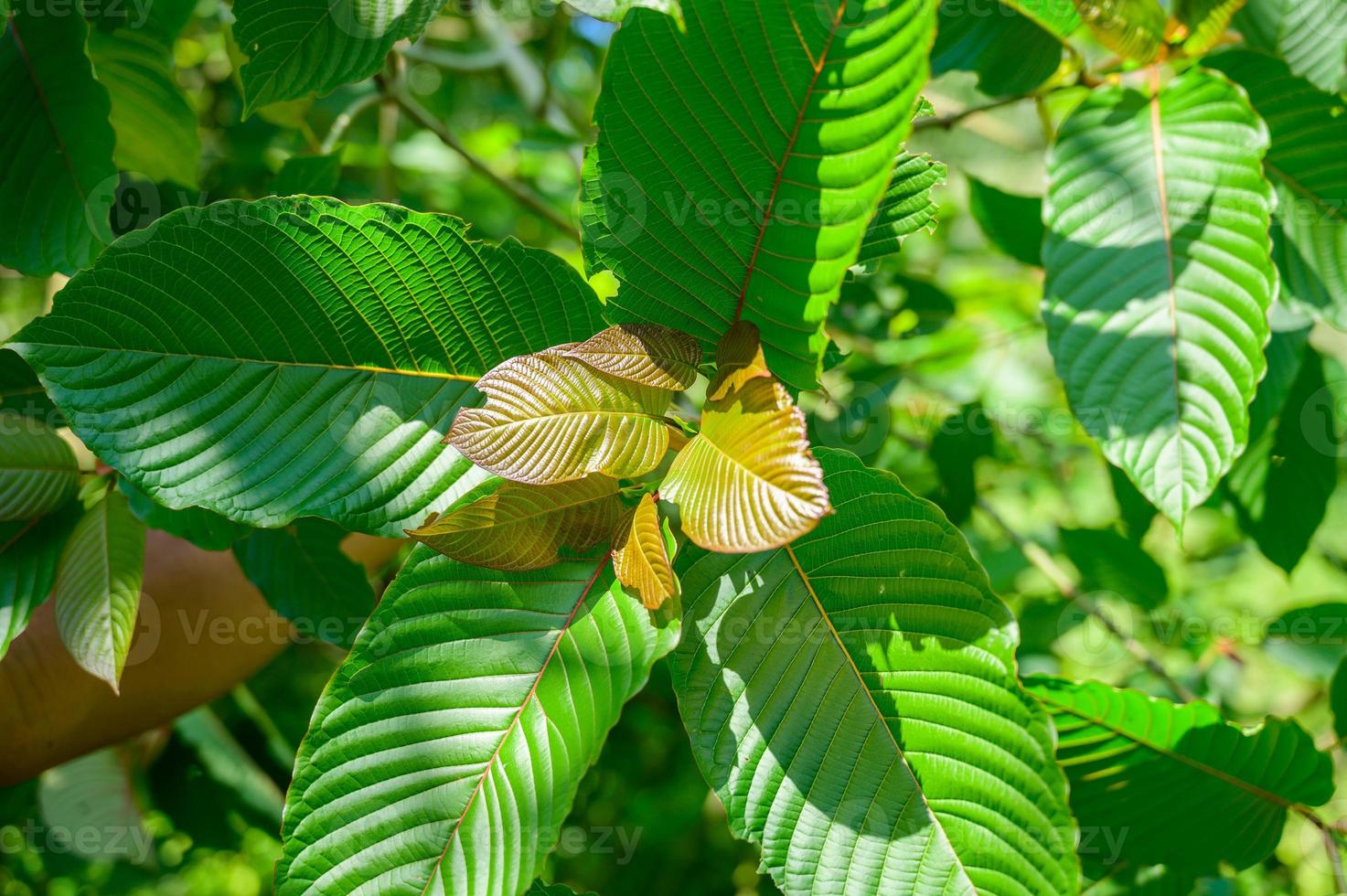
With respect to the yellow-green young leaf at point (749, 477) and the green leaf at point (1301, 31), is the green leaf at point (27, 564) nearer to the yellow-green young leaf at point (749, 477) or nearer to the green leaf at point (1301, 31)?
the yellow-green young leaf at point (749, 477)

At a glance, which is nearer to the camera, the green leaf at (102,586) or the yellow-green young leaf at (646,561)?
the yellow-green young leaf at (646,561)

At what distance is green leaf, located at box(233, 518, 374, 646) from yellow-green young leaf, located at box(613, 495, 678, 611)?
64 centimetres

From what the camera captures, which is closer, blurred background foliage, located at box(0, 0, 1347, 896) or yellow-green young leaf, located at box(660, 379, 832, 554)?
yellow-green young leaf, located at box(660, 379, 832, 554)

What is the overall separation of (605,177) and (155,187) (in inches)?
33.9

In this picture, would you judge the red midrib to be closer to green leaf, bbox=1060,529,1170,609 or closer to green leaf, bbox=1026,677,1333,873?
green leaf, bbox=1026,677,1333,873

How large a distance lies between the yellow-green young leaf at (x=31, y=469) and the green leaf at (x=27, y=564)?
0.05 ft

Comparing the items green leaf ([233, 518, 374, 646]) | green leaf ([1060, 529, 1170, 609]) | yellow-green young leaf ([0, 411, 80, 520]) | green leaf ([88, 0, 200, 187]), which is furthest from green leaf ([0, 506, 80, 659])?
green leaf ([1060, 529, 1170, 609])

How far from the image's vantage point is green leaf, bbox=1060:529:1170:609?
165cm

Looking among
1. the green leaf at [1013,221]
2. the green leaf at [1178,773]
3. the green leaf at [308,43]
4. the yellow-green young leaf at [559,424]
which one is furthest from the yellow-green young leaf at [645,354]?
the green leaf at [1013,221]

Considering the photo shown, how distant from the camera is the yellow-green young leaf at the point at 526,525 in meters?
0.70

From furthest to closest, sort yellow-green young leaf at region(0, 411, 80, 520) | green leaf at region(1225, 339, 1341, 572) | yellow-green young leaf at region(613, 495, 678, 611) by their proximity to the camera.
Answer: green leaf at region(1225, 339, 1341, 572) < yellow-green young leaf at region(0, 411, 80, 520) < yellow-green young leaf at region(613, 495, 678, 611)

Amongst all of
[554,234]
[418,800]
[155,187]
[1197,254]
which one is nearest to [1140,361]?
[1197,254]

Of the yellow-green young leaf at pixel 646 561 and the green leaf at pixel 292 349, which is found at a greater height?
the green leaf at pixel 292 349

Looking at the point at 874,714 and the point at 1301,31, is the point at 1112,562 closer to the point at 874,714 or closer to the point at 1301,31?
the point at 1301,31
